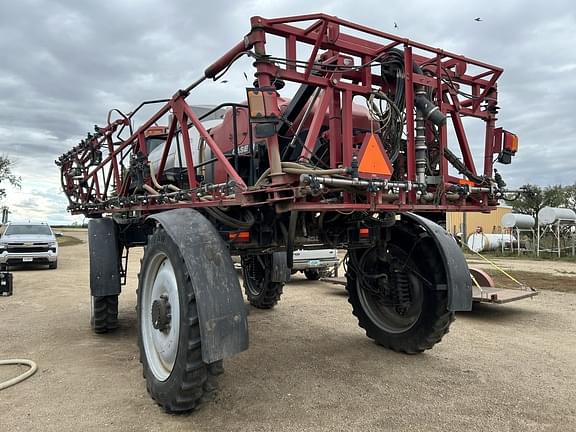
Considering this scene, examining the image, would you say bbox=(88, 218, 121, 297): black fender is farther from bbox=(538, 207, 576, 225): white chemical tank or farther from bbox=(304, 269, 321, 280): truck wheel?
bbox=(538, 207, 576, 225): white chemical tank

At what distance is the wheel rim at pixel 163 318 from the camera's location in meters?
3.98

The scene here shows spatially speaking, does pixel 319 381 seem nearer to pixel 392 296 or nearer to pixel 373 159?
pixel 392 296

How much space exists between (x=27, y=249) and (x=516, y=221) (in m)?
20.3

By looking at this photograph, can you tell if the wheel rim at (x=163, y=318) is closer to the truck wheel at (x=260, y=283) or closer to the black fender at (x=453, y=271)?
the black fender at (x=453, y=271)

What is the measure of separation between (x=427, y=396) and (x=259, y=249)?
194 cm

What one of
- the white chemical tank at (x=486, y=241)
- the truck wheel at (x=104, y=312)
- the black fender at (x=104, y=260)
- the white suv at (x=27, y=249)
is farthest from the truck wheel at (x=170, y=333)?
the white chemical tank at (x=486, y=241)

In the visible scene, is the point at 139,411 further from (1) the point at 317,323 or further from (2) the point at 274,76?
(1) the point at 317,323

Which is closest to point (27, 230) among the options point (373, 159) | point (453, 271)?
point (453, 271)

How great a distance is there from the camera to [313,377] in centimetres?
465

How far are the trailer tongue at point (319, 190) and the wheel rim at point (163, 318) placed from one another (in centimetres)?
1

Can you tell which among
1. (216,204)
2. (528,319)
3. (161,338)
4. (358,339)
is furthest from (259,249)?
(528,319)

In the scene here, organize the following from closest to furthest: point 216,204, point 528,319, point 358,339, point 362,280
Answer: point 216,204 < point 362,280 < point 358,339 < point 528,319

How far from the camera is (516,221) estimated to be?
76.0 feet

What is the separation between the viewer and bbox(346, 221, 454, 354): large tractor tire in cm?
507
